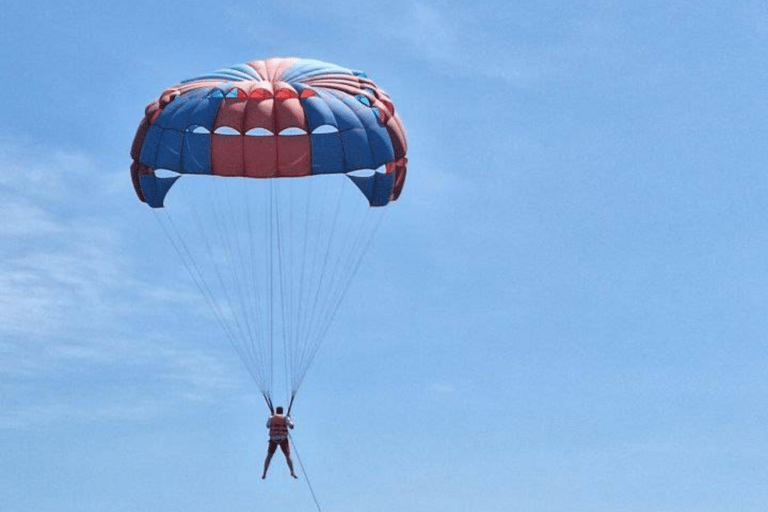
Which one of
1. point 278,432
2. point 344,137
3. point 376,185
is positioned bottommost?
point 278,432

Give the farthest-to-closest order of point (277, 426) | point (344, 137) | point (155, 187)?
point (155, 187) → point (344, 137) → point (277, 426)

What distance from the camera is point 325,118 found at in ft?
180

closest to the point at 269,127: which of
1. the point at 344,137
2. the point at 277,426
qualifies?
the point at 344,137

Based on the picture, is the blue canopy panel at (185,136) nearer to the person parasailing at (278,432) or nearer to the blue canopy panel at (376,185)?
the blue canopy panel at (376,185)

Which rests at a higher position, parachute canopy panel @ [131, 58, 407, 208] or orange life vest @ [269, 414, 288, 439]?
parachute canopy panel @ [131, 58, 407, 208]

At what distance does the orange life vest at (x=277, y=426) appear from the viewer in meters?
54.8

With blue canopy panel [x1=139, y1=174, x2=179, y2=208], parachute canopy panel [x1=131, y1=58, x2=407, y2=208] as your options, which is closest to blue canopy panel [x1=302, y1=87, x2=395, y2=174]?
parachute canopy panel [x1=131, y1=58, x2=407, y2=208]

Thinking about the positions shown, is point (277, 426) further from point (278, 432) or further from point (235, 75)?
point (235, 75)

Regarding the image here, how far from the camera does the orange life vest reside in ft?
180

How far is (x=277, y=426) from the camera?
2158 inches

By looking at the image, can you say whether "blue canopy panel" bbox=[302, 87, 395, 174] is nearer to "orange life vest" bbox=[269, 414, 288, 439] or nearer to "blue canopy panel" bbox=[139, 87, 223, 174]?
"blue canopy panel" bbox=[139, 87, 223, 174]

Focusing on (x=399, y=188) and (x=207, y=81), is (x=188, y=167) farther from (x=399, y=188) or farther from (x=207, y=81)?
(x=399, y=188)

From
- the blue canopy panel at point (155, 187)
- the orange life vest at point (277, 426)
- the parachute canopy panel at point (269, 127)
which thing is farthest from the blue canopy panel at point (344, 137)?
the orange life vest at point (277, 426)

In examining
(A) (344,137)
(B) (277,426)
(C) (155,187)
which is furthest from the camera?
(C) (155,187)
